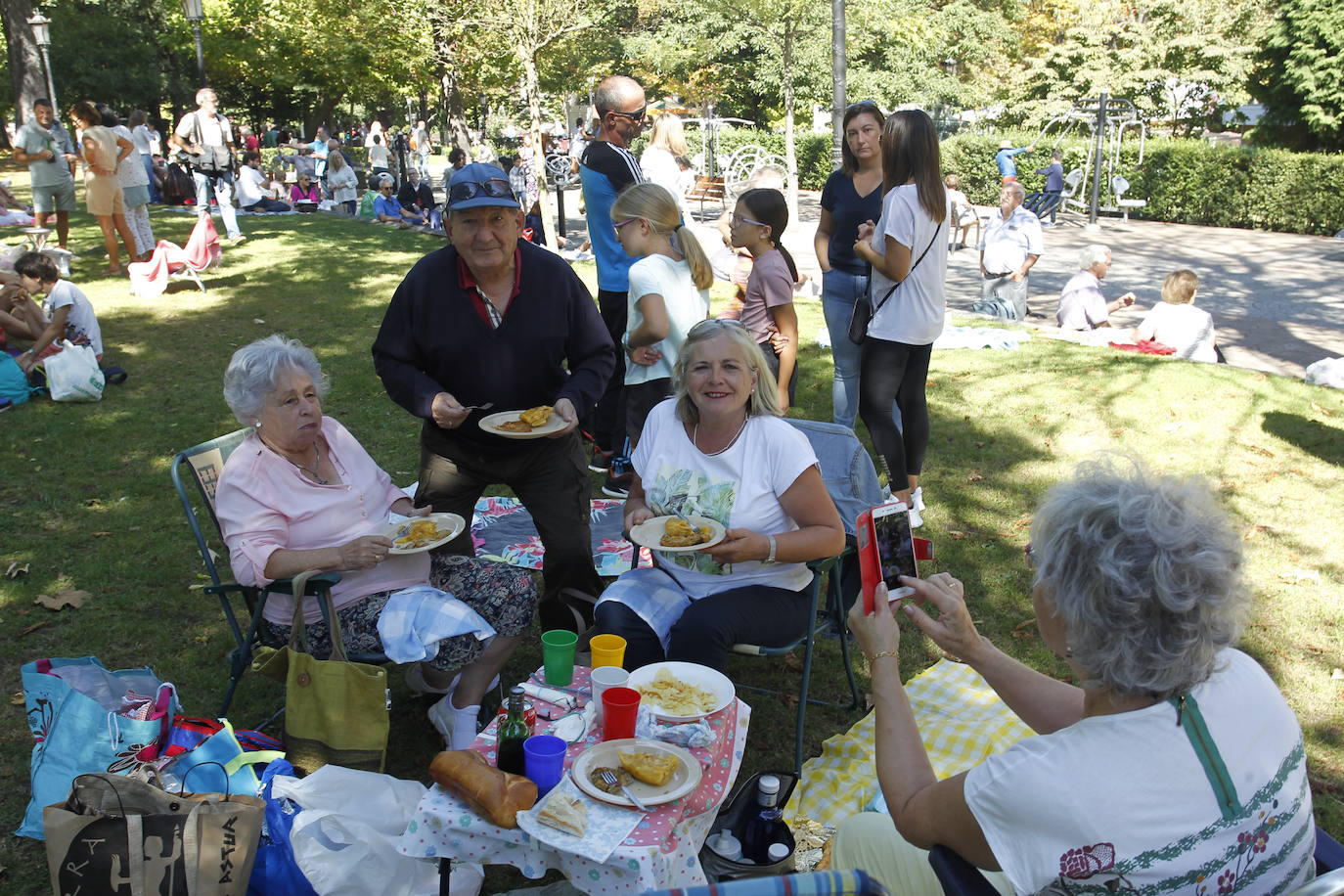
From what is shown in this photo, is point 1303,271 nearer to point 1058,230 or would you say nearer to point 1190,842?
point 1058,230

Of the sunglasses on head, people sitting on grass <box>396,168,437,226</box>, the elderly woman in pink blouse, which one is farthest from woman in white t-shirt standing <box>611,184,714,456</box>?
people sitting on grass <box>396,168,437,226</box>

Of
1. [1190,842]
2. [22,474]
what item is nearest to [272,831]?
[1190,842]

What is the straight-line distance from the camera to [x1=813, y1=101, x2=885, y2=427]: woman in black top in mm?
5629

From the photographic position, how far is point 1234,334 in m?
11.3

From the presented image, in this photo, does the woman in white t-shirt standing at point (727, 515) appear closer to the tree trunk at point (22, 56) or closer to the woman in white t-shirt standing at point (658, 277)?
the woman in white t-shirt standing at point (658, 277)

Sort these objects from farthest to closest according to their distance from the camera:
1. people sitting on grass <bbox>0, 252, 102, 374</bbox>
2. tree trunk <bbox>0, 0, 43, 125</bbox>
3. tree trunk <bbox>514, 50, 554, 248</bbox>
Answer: tree trunk <bbox>0, 0, 43, 125</bbox> → tree trunk <bbox>514, 50, 554, 248</bbox> → people sitting on grass <bbox>0, 252, 102, 374</bbox>

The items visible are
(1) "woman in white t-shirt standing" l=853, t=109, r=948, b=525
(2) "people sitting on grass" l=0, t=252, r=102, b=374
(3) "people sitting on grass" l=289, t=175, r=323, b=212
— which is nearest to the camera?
(1) "woman in white t-shirt standing" l=853, t=109, r=948, b=525

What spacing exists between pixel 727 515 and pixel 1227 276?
48.9 feet

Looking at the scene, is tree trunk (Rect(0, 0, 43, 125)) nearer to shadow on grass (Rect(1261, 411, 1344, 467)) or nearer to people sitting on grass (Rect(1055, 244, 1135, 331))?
people sitting on grass (Rect(1055, 244, 1135, 331))

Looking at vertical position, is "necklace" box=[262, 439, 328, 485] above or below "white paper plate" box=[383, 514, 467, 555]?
above

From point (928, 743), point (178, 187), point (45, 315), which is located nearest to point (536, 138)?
point (178, 187)

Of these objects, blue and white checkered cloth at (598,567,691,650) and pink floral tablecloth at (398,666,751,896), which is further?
blue and white checkered cloth at (598,567,691,650)

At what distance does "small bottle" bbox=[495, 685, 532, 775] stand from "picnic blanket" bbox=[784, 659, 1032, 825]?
1187 mm

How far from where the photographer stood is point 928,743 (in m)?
3.63
